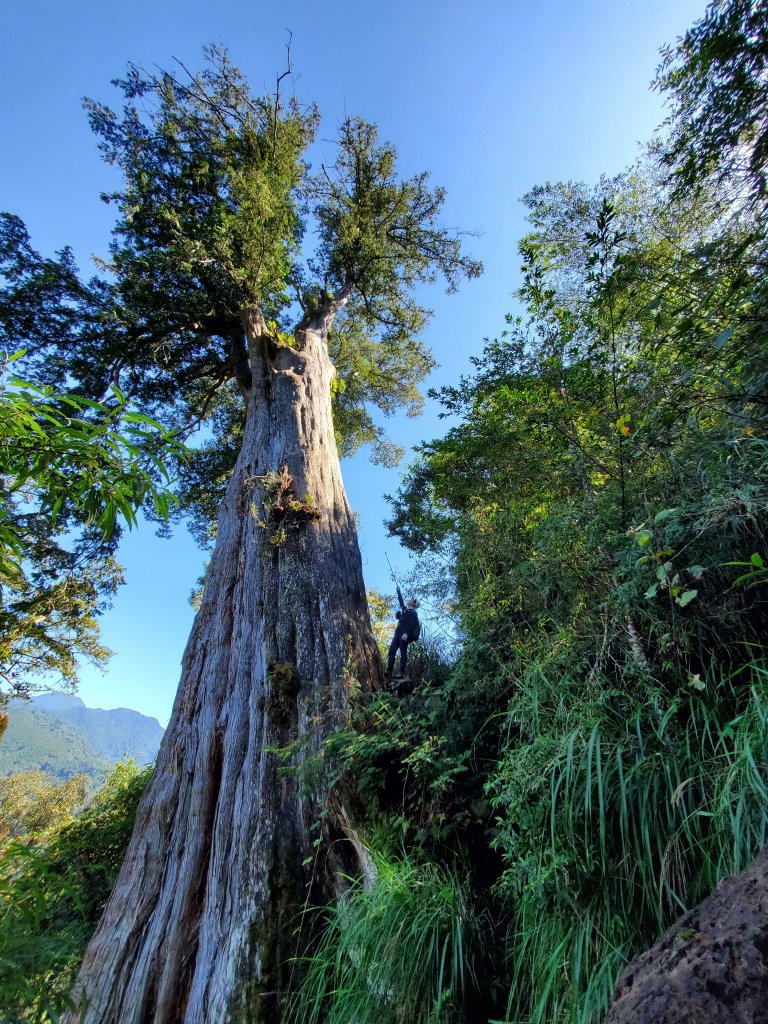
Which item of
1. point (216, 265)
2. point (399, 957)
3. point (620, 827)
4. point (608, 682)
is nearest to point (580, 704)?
point (608, 682)

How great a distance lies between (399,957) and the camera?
171 centimetres

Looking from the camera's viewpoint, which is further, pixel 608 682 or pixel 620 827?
pixel 608 682

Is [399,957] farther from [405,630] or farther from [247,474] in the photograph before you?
[247,474]

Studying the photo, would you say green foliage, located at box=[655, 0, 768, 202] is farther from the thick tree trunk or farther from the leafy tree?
the thick tree trunk

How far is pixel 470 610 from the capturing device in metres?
3.29

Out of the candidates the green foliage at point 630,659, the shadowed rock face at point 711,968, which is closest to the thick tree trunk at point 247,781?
the green foliage at point 630,659

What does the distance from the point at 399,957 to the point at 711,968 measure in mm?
1181

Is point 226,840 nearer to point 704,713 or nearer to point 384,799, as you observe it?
point 384,799

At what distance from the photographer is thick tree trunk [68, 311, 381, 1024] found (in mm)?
2307

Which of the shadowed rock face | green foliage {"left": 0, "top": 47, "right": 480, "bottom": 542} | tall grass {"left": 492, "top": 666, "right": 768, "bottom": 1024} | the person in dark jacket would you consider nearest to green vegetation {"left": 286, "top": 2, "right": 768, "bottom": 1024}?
tall grass {"left": 492, "top": 666, "right": 768, "bottom": 1024}

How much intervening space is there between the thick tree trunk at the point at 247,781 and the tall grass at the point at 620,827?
1.24m

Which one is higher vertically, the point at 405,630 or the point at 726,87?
the point at 726,87

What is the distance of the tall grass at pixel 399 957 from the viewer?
1.65m

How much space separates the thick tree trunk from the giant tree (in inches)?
0.5
